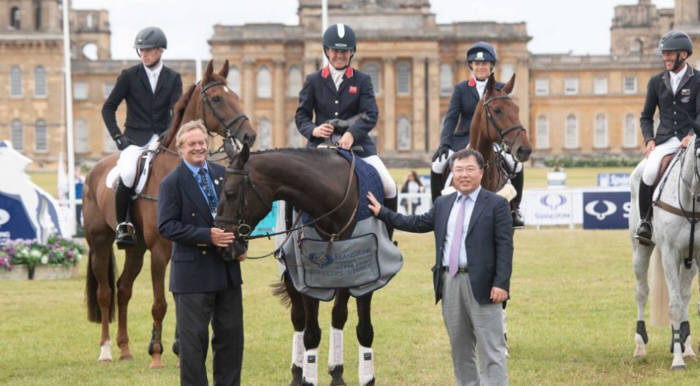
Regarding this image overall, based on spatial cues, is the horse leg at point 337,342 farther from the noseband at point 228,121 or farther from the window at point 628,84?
the window at point 628,84

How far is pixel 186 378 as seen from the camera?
8500 mm

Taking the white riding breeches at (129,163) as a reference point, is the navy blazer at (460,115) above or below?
above

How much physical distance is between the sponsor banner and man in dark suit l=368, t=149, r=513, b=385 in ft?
82.5

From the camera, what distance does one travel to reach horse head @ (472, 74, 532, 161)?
1092 cm

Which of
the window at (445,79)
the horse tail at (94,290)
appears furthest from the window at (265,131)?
the horse tail at (94,290)

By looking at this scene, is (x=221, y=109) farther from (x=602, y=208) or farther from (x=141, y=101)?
(x=602, y=208)

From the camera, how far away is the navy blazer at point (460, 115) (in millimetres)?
12445

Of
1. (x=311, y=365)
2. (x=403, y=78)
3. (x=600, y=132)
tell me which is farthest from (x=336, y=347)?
(x=600, y=132)

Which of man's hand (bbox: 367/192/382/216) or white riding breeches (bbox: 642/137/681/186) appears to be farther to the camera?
white riding breeches (bbox: 642/137/681/186)

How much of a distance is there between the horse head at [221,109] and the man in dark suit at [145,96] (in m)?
1.12

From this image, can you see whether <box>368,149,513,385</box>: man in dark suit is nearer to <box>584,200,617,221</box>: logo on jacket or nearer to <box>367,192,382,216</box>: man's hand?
<box>367,192,382,216</box>: man's hand

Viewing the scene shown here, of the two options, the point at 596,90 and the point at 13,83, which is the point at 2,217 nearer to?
the point at 13,83

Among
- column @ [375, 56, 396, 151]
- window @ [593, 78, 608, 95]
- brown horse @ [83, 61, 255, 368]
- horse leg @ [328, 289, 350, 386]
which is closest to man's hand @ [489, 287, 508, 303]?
horse leg @ [328, 289, 350, 386]

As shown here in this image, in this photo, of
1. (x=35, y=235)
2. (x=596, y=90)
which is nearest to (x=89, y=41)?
(x=596, y=90)
